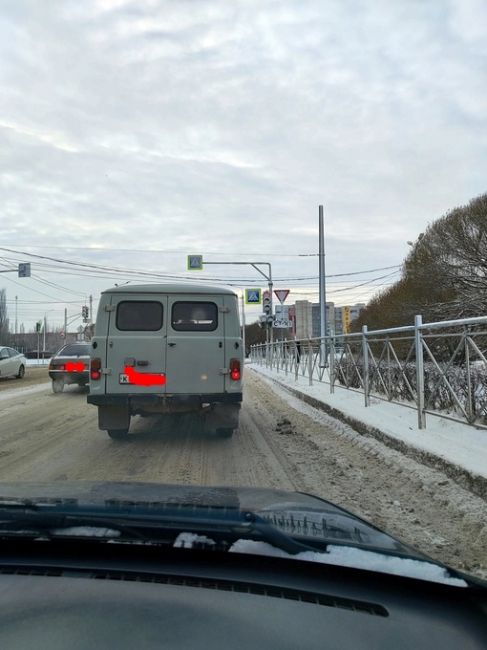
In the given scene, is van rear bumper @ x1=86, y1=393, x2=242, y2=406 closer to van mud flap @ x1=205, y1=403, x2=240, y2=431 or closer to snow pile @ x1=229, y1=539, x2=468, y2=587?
van mud flap @ x1=205, y1=403, x2=240, y2=431

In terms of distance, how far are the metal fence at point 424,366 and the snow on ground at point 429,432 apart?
0.52 feet

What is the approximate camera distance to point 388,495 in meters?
5.26

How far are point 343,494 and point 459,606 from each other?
370cm

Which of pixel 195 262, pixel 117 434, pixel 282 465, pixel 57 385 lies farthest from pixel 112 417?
pixel 195 262

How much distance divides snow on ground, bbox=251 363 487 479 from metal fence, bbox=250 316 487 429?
16 cm

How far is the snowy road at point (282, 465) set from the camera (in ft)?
14.4

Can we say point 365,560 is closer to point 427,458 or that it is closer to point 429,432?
point 427,458

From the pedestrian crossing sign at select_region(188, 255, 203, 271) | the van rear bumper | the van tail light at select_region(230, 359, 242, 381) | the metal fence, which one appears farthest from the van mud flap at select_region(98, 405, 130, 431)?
the pedestrian crossing sign at select_region(188, 255, 203, 271)

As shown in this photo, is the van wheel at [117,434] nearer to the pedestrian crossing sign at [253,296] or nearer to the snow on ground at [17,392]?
the snow on ground at [17,392]

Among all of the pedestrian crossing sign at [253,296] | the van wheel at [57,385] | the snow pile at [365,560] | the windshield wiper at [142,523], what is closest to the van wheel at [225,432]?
the windshield wiper at [142,523]

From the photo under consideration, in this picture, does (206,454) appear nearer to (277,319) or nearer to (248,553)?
(248,553)

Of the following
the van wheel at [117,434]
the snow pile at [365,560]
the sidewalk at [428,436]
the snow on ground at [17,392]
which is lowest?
the snow on ground at [17,392]

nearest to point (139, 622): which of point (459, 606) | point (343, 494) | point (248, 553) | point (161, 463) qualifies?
point (248, 553)

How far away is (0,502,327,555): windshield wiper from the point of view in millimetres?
2020
